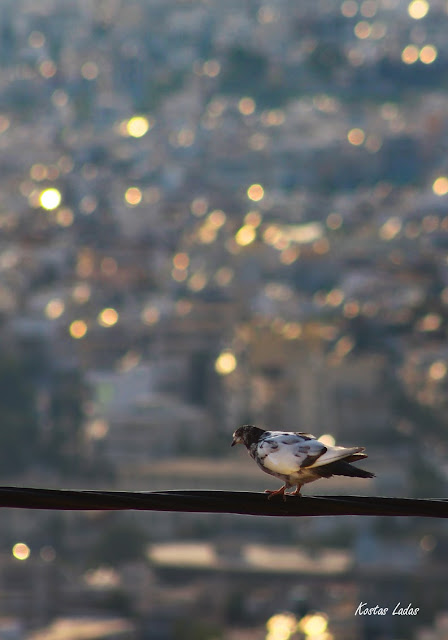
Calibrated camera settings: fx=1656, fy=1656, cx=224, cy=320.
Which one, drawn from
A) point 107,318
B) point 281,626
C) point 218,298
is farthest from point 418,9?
point 281,626

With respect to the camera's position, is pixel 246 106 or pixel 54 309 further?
pixel 246 106

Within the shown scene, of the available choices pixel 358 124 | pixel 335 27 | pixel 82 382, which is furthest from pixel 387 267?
pixel 335 27

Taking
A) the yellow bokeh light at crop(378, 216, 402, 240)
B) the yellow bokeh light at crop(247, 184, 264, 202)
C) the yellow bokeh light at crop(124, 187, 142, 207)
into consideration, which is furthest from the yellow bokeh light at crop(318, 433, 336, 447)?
the yellow bokeh light at crop(247, 184, 264, 202)

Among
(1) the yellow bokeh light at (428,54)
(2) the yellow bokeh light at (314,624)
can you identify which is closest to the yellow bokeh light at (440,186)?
(1) the yellow bokeh light at (428,54)

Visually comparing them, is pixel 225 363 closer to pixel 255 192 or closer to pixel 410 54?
pixel 255 192

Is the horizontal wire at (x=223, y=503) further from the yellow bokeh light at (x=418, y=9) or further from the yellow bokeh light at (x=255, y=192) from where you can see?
the yellow bokeh light at (x=418, y=9)
